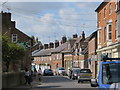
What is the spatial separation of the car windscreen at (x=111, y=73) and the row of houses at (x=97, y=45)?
22.8 feet

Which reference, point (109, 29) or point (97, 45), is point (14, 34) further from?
point (109, 29)

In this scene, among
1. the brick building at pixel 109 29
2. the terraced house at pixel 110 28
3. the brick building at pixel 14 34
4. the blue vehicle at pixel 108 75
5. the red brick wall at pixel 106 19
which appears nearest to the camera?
the blue vehicle at pixel 108 75

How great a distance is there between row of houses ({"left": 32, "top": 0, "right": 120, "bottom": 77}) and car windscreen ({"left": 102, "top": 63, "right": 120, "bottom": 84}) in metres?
A: 6.95

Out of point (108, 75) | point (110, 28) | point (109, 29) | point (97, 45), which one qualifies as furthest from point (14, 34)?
point (108, 75)

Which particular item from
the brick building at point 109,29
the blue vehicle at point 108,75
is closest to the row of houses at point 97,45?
the brick building at point 109,29

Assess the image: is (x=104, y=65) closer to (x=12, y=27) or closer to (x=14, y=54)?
(x=14, y=54)

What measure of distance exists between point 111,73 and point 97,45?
43748 millimetres

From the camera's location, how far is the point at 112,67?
32.2 ft

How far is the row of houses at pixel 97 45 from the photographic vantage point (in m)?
38.6

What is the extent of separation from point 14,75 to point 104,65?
1857cm

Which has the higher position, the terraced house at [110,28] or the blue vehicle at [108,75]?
the terraced house at [110,28]

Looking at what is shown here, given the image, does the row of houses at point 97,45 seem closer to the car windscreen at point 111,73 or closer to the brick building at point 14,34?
the car windscreen at point 111,73

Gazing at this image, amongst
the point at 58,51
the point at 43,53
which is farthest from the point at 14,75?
the point at 43,53

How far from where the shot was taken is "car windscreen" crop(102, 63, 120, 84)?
374 inches
